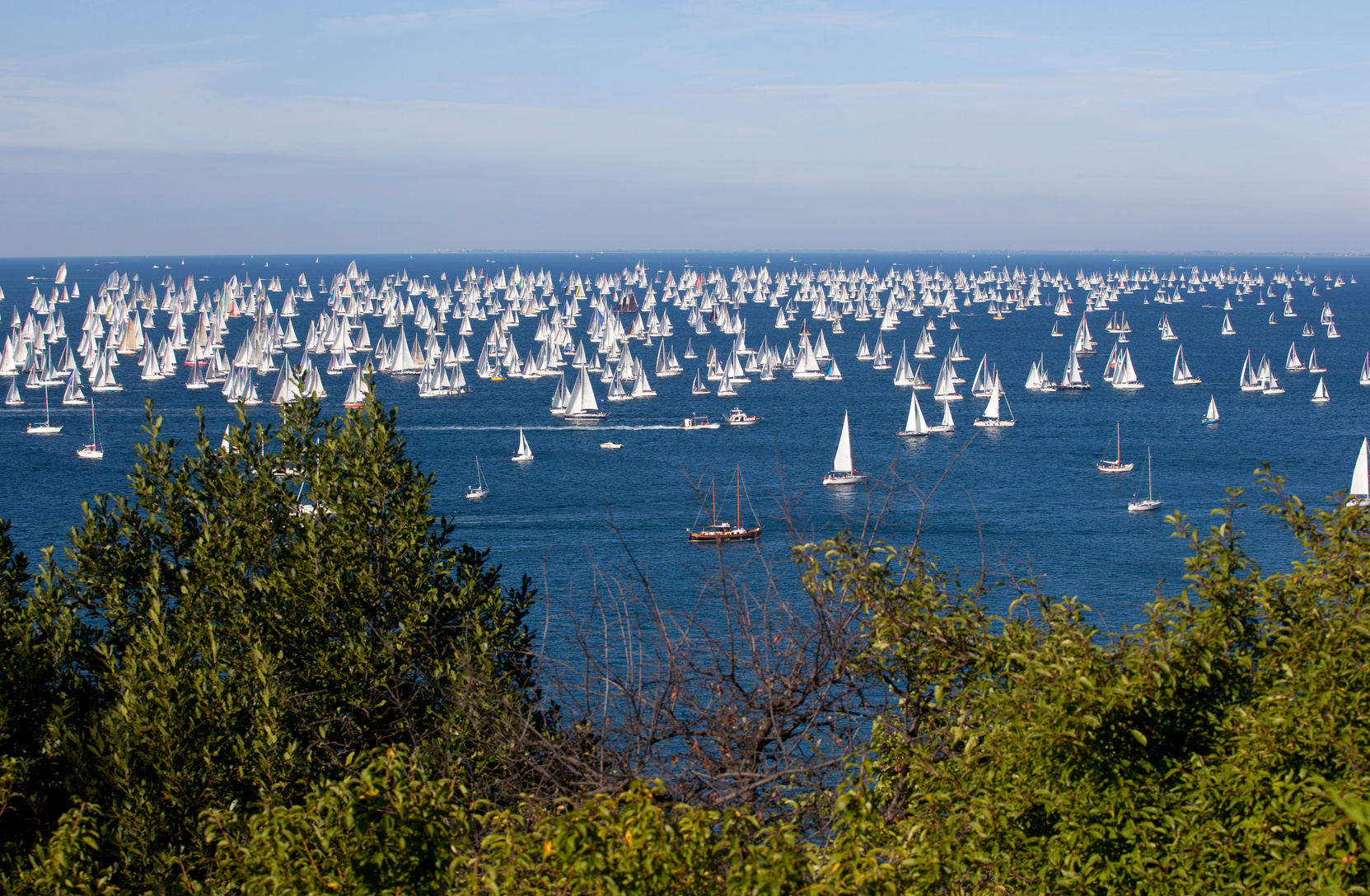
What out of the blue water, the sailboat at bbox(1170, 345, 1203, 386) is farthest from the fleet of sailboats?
the blue water

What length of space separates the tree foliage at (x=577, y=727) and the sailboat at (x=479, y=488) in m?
45.9

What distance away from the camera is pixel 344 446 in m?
17.6

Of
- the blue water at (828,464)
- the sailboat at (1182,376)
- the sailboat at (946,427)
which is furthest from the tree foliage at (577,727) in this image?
the sailboat at (1182,376)

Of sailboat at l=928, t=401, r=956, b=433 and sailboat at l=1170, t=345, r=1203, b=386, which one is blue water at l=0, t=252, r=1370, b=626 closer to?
sailboat at l=928, t=401, r=956, b=433

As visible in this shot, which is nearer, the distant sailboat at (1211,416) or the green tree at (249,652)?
the green tree at (249,652)

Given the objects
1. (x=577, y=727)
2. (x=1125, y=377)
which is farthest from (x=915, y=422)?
(x=577, y=727)

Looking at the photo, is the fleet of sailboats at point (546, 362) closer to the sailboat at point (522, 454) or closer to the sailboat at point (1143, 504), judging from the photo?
the sailboat at point (522, 454)

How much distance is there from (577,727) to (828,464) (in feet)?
205

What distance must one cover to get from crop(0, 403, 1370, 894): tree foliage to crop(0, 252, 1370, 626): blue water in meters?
12.4

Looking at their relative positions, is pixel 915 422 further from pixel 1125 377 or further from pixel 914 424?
pixel 1125 377

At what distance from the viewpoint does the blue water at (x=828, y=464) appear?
52625 millimetres

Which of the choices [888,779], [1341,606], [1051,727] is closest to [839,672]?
[888,779]

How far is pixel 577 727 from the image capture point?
1309 centimetres

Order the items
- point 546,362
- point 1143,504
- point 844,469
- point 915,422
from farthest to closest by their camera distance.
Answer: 1. point 546,362
2. point 915,422
3. point 844,469
4. point 1143,504
